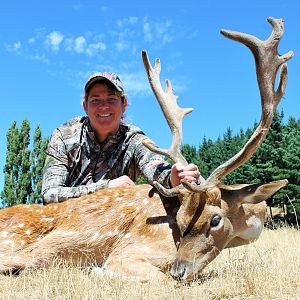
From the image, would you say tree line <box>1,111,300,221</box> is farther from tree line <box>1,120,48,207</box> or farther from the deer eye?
the deer eye

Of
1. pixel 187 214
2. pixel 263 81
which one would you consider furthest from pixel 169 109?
pixel 187 214

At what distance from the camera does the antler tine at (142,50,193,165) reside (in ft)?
16.2

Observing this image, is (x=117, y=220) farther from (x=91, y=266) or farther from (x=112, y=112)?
(x=112, y=112)

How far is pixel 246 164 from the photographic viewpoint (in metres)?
39.3

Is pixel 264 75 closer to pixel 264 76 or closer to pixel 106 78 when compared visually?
pixel 264 76

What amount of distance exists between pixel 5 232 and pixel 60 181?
1067 millimetres

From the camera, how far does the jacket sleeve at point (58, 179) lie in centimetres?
539

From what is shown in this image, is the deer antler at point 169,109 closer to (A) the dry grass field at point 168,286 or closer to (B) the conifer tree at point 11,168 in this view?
(A) the dry grass field at point 168,286

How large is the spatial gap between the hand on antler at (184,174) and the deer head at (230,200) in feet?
0.32

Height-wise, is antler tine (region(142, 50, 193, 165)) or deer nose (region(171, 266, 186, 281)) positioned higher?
antler tine (region(142, 50, 193, 165))

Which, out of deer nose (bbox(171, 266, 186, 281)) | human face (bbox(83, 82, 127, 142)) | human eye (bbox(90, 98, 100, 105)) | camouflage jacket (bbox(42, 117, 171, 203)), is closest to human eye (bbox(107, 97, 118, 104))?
human face (bbox(83, 82, 127, 142))

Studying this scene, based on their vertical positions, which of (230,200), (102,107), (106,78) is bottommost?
(230,200)

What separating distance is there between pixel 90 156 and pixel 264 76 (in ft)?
8.45

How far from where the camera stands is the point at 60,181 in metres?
5.68
